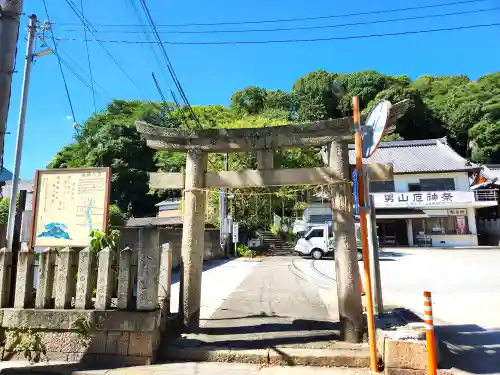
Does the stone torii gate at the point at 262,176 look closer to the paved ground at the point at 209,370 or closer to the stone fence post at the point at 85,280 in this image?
the paved ground at the point at 209,370

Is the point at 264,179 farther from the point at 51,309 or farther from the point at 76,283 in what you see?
the point at 51,309

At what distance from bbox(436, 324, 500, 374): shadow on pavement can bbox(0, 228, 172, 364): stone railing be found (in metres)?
4.07

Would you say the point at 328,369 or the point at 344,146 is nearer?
the point at 328,369

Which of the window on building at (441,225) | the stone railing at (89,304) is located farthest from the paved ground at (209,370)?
the window on building at (441,225)

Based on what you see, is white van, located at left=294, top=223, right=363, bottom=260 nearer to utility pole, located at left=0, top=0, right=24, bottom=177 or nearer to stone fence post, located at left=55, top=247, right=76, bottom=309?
stone fence post, located at left=55, top=247, right=76, bottom=309

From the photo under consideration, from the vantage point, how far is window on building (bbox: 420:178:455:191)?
29.3m

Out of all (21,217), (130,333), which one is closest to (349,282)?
(130,333)

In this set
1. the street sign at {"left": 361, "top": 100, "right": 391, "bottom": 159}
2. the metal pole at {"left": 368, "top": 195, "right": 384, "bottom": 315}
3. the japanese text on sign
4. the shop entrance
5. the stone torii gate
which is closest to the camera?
the street sign at {"left": 361, "top": 100, "right": 391, "bottom": 159}

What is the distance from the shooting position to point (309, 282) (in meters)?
12.4

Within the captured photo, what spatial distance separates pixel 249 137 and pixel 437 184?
28769 millimetres

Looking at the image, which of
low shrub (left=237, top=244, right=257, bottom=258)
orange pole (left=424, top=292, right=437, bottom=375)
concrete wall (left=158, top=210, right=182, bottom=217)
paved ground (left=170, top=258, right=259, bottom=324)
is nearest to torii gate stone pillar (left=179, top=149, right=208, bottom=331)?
paved ground (left=170, top=258, right=259, bottom=324)

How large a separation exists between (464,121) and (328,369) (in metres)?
45.8

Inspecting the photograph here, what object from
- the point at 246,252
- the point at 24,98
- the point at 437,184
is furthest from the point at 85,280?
the point at 437,184

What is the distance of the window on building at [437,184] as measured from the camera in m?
29.3
